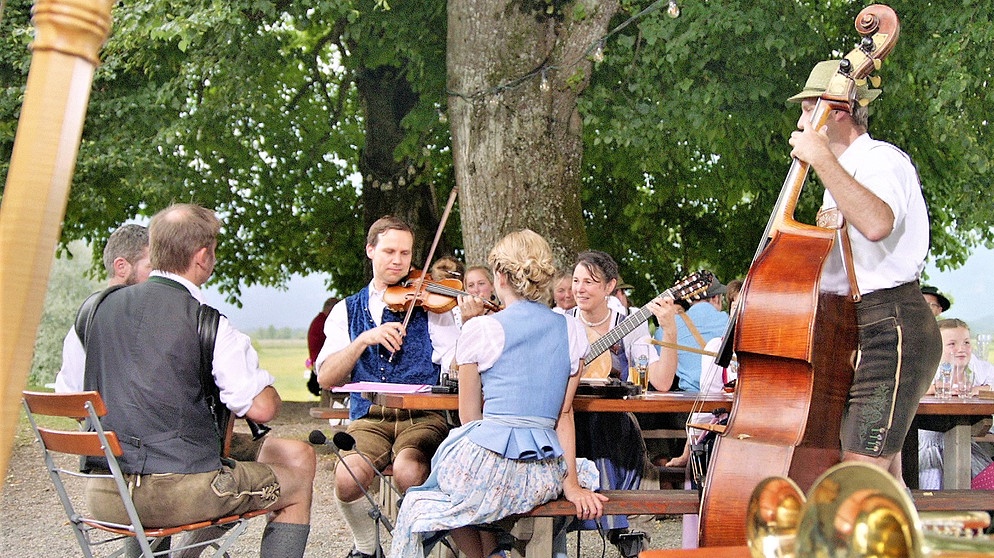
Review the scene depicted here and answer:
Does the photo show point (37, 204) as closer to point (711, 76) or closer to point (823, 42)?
point (711, 76)

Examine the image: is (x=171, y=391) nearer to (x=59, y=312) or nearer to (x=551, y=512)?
(x=551, y=512)

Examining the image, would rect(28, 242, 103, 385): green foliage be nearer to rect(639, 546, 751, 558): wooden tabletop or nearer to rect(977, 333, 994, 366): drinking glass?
rect(977, 333, 994, 366): drinking glass

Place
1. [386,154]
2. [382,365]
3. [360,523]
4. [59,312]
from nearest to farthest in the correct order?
1. [360,523]
2. [382,365]
3. [386,154]
4. [59,312]

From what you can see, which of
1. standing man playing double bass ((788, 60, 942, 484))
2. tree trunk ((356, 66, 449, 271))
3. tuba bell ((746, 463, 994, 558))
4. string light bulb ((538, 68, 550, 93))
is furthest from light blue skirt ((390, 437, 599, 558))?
tree trunk ((356, 66, 449, 271))

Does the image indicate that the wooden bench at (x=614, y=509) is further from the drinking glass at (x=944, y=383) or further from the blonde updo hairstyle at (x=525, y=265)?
the drinking glass at (x=944, y=383)

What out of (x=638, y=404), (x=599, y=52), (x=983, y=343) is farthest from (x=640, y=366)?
(x=599, y=52)

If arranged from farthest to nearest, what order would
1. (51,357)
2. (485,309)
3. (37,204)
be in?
(51,357), (485,309), (37,204)

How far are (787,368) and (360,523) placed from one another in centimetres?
229

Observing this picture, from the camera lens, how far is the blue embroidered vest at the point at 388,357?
5.17 m

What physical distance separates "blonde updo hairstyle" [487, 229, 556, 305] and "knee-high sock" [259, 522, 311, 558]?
3.93ft

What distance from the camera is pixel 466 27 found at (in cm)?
878

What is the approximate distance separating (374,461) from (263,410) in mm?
1164

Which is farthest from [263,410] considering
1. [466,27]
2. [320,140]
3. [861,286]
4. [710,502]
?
[320,140]

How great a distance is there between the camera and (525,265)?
13.1 feet
